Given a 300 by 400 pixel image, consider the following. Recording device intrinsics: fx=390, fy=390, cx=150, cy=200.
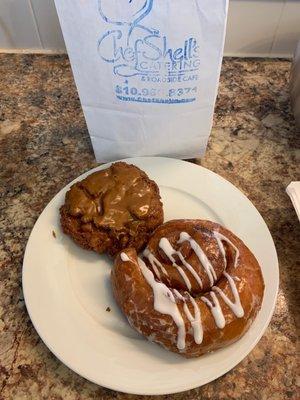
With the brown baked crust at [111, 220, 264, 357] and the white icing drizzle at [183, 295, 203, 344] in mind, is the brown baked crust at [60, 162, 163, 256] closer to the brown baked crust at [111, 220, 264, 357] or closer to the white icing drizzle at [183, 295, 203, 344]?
the brown baked crust at [111, 220, 264, 357]

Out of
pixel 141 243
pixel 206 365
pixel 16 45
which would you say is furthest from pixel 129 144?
pixel 16 45

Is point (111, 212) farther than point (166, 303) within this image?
Yes

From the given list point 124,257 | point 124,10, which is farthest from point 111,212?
point 124,10

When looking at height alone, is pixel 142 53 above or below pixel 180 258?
above

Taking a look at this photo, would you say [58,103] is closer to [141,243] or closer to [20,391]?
[141,243]

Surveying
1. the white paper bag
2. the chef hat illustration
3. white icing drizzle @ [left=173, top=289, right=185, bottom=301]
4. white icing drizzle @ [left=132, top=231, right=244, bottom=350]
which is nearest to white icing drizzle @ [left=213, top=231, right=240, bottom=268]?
white icing drizzle @ [left=132, top=231, right=244, bottom=350]

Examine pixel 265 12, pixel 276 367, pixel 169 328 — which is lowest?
pixel 276 367

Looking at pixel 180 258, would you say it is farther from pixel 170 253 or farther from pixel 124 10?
pixel 124 10
